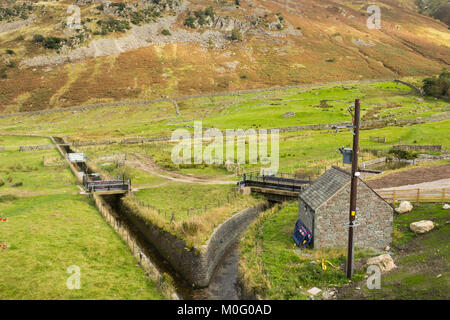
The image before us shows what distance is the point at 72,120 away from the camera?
115m

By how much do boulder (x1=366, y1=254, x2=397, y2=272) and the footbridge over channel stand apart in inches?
647

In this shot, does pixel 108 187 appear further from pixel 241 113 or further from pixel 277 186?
pixel 241 113

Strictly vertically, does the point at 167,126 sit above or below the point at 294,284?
below

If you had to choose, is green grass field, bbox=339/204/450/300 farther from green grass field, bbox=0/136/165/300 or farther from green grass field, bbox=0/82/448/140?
green grass field, bbox=0/82/448/140

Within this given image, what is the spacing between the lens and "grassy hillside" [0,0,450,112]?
141000 mm

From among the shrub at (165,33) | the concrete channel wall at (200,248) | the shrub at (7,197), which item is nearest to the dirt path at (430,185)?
the concrete channel wall at (200,248)

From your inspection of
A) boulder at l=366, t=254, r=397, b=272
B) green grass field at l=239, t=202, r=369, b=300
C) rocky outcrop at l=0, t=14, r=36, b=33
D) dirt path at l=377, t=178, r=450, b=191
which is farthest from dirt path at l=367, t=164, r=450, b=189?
rocky outcrop at l=0, t=14, r=36, b=33

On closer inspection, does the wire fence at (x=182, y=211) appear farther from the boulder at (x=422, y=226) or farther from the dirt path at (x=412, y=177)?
the boulder at (x=422, y=226)

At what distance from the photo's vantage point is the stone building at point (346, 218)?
23906 mm

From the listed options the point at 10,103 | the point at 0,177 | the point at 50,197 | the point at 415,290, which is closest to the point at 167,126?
the point at 0,177

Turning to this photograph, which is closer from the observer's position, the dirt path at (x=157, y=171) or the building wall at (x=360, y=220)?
the building wall at (x=360, y=220)

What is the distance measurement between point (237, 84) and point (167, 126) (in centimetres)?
6230

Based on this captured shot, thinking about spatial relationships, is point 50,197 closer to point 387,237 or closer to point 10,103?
point 387,237

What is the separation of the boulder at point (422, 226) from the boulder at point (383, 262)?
4.56 metres
